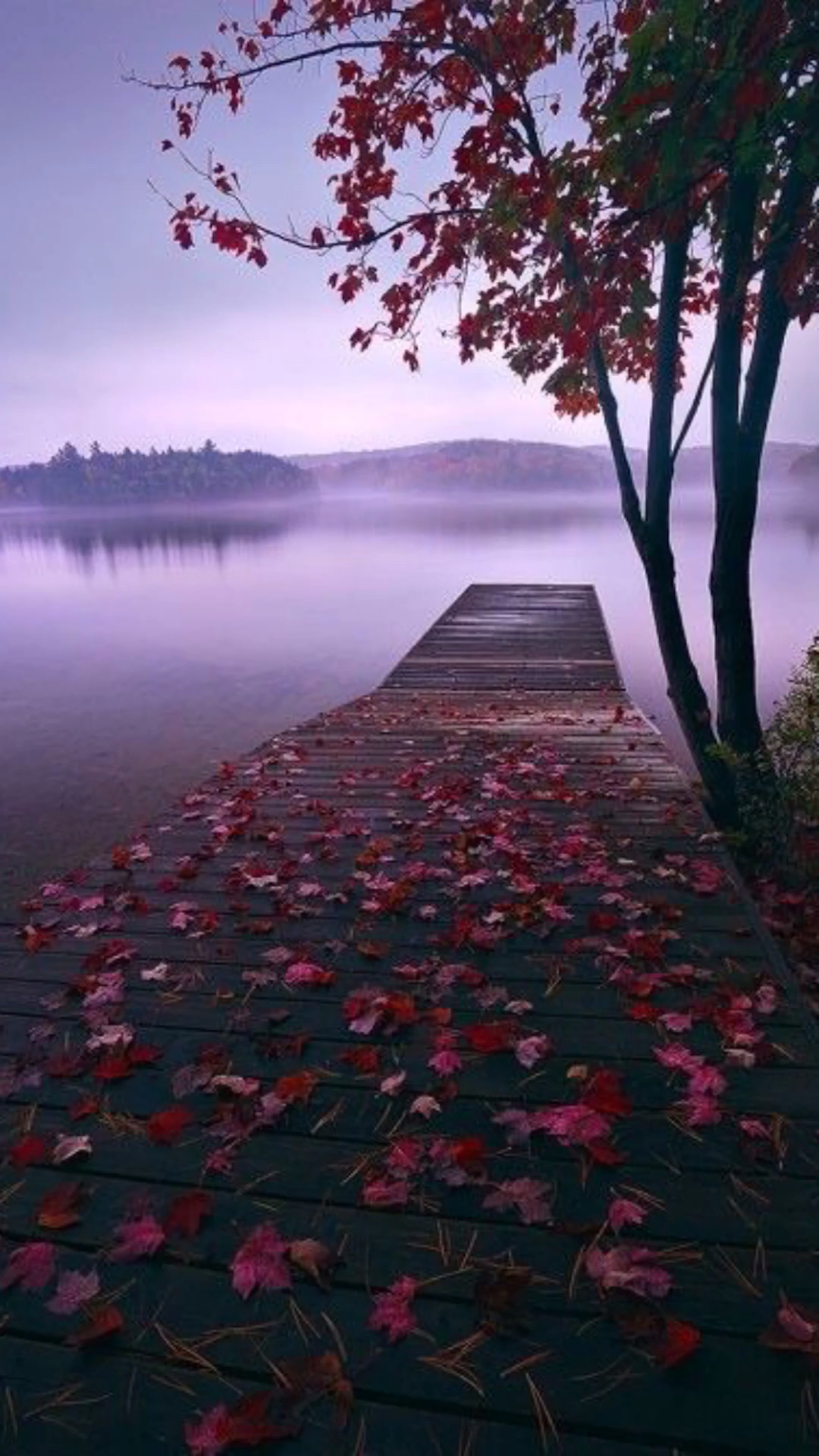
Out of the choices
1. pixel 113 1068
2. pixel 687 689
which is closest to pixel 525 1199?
pixel 113 1068

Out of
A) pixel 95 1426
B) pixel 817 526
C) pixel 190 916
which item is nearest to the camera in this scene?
pixel 95 1426

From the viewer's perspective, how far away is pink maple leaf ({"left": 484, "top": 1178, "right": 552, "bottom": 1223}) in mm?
2529

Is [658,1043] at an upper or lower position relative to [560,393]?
lower

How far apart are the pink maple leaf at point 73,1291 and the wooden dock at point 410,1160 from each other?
0.5 inches

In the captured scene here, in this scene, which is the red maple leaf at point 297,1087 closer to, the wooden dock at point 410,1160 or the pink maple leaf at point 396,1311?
the wooden dock at point 410,1160

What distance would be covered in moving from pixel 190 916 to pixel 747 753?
16.8ft

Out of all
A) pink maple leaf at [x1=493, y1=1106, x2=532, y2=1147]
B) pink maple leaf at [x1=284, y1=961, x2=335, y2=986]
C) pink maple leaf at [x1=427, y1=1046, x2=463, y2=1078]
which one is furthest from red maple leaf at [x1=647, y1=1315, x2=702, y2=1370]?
pink maple leaf at [x1=284, y1=961, x2=335, y2=986]

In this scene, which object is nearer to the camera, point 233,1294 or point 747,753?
point 233,1294

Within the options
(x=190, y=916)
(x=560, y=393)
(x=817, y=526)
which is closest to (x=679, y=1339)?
(x=190, y=916)

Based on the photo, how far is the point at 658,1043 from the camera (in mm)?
3344

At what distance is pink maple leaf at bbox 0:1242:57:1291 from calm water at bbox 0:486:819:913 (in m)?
5.85

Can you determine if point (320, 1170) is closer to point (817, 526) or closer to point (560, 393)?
point (560, 393)

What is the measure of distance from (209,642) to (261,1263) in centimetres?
2293

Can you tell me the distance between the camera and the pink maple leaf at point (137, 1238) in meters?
2.45
